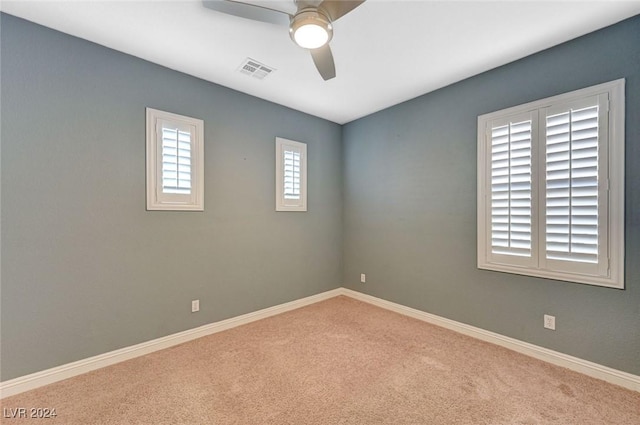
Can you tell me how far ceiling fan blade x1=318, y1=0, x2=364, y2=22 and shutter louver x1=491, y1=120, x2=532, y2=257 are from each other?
6.33ft

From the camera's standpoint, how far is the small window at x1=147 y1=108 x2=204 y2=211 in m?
2.51

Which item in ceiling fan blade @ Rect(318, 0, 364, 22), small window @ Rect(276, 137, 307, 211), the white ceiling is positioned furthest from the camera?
small window @ Rect(276, 137, 307, 211)

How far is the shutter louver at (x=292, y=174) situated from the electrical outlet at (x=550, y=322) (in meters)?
2.89

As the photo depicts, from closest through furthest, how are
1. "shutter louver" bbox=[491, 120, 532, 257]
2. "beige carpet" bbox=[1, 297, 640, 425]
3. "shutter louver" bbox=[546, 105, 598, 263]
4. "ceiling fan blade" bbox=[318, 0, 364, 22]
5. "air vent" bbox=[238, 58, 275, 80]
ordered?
"ceiling fan blade" bbox=[318, 0, 364, 22] → "beige carpet" bbox=[1, 297, 640, 425] → "shutter louver" bbox=[546, 105, 598, 263] → "shutter louver" bbox=[491, 120, 532, 257] → "air vent" bbox=[238, 58, 275, 80]

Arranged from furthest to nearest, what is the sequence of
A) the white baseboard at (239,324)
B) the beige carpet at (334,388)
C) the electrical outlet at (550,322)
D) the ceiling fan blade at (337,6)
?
the electrical outlet at (550,322)
the white baseboard at (239,324)
the beige carpet at (334,388)
the ceiling fan blade at (337,6)

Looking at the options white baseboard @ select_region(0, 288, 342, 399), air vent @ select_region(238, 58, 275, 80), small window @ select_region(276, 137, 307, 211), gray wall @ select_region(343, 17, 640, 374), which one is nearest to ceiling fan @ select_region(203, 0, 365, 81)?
air vent @ select_region(238, 58, 275, 80)

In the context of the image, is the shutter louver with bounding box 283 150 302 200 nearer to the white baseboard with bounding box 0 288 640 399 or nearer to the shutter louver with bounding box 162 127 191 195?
the shutter louver with bounding box 162 127 191 195

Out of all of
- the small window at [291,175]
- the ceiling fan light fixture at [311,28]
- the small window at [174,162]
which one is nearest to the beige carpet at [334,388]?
the small window at [174,162]

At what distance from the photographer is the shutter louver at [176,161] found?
2584 millimetres

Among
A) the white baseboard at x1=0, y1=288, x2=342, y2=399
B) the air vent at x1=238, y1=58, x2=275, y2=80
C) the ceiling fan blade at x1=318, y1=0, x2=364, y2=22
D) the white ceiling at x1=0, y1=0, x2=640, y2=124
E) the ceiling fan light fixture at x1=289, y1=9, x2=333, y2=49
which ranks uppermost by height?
the white ceiling at x1=0, y1=0, x2=640, y2=124

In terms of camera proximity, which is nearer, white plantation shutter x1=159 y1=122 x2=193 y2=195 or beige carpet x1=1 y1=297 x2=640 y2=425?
beige carpet x1=1 y1=297 x2=640 y2=425

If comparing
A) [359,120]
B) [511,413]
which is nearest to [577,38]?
[359,120]

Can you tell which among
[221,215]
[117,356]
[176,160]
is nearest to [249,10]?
[176,160]

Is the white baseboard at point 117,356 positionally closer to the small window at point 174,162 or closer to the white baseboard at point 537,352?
the small window at point 174,162
